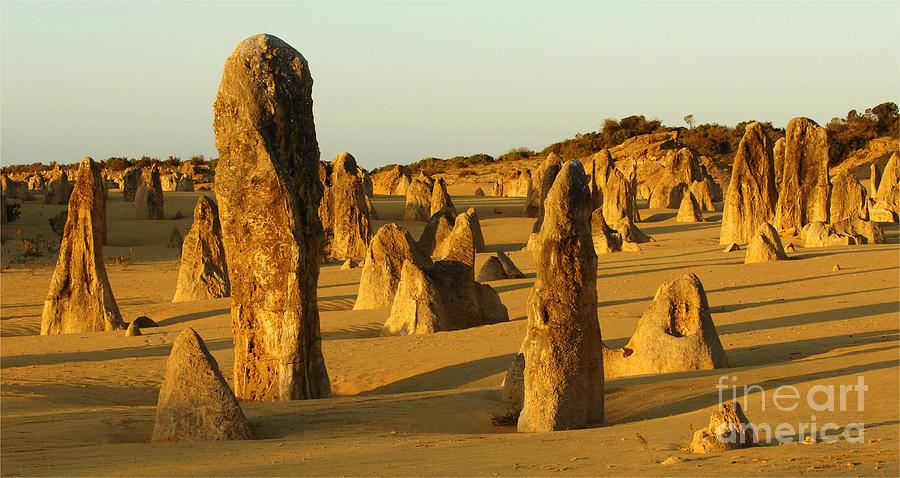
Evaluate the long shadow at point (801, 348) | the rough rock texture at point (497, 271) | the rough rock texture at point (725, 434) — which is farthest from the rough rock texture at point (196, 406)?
the rough rock texture at point (497, 271)

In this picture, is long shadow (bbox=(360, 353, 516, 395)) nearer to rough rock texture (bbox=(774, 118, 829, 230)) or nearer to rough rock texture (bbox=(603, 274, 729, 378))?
rough rock texture (bbox=(603, 274, 729, 378))

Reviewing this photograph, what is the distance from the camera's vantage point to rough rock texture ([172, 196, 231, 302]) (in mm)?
16719

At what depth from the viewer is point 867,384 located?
23.8 feet

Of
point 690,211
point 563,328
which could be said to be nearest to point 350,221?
point 690,211

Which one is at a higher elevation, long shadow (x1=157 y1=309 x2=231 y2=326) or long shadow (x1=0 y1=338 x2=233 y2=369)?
long shadow (x1=157 y1=309 x2=231 y2=326)

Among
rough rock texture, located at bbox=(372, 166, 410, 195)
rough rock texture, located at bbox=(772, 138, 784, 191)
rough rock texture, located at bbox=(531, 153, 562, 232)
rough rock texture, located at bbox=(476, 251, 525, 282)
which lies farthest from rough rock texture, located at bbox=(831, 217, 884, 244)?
rough rock texture, located at bbox=(372, 166, 410, 195)

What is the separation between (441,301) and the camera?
493 inches

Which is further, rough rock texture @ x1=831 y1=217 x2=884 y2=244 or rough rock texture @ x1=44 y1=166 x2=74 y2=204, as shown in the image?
rough rock texture @ x1=44 y1=166 x2=74 y2=204

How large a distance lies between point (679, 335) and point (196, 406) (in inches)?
175

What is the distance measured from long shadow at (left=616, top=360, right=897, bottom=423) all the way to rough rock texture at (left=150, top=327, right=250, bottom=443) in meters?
2.85

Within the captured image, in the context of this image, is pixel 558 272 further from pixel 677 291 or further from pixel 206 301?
pixel 206 301

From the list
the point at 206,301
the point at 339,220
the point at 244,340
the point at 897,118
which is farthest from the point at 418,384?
the point at 897,118

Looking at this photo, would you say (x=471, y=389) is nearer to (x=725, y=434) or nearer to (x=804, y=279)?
(x=725, y=434)

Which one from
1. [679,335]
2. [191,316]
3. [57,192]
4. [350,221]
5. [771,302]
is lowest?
[191,316]
